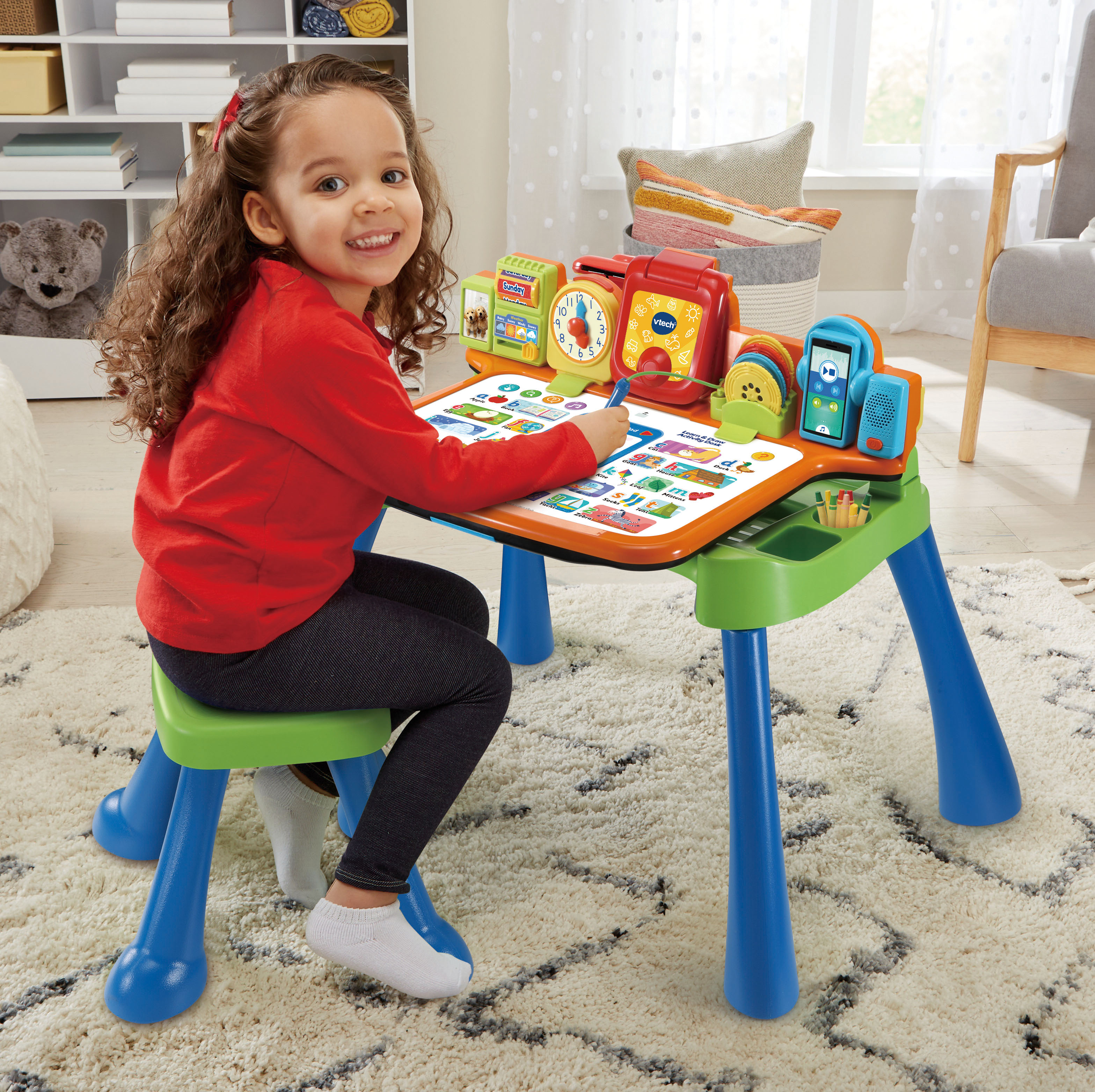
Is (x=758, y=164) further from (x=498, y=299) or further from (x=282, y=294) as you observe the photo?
(x=282, y=294)

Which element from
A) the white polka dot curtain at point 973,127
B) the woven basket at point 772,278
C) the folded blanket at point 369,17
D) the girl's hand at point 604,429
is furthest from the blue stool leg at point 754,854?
the white polka dot curtain at point 973,127

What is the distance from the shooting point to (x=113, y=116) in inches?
104

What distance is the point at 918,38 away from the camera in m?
3.14

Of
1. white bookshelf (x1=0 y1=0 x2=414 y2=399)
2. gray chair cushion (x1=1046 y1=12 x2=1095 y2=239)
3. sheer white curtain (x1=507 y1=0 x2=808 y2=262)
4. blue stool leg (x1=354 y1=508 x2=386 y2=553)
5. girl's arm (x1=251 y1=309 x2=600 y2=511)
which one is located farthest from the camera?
sheer white curtain (x1=507 y1=0 x2=808 y2=262)

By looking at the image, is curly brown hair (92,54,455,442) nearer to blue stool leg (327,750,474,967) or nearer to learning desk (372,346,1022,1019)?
learning desk (372,346,1022,1019)

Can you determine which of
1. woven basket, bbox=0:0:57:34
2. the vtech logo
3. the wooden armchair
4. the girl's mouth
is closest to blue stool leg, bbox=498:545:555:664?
the vtech logo

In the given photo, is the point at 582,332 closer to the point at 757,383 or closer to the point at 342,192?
the point at 757,383

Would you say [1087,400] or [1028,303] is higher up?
[1028,303]

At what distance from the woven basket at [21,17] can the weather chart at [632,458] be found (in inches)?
70.5

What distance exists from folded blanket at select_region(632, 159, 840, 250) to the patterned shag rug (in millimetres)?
950

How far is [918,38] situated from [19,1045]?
3.13 metres

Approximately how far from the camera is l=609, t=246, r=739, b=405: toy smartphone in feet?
4.25

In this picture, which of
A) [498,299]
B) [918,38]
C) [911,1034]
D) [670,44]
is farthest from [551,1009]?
[918,38]

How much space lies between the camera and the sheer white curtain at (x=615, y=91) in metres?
2.90
